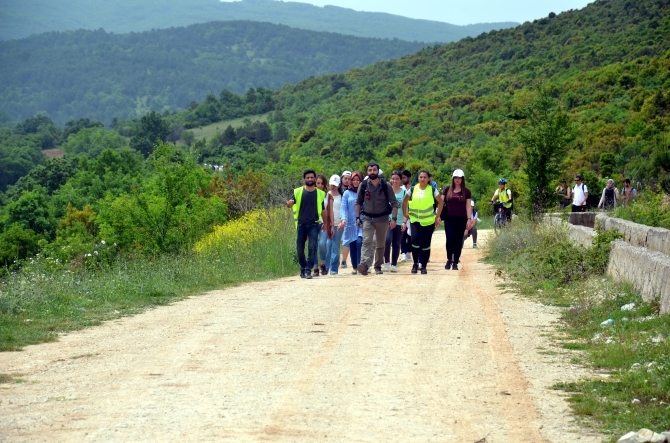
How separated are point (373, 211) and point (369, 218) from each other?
18 centimetres

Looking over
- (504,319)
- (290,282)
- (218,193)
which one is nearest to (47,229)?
(218,193)

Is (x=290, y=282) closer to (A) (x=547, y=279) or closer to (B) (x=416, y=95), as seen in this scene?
(A) (x=547, y=279)

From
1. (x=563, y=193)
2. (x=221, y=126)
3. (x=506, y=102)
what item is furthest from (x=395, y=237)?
(x=221, y=126)

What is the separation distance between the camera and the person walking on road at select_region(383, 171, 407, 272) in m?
18.4

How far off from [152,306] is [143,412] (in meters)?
6.19

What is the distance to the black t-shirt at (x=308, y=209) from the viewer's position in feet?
55.2

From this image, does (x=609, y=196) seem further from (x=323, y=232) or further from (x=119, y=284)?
(x=119, y=284)

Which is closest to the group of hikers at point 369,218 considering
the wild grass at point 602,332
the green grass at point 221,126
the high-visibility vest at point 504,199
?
the wild grass at point 602,332

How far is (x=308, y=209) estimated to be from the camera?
16891 mm

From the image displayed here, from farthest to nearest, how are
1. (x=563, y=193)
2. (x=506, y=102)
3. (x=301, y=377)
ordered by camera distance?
(x=506, y=102)
(x=563, y=193)
(x=301, y=377)

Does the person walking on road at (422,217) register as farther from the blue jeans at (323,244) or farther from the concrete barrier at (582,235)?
the concrete barrier at (582,235)

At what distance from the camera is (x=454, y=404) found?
23.5ft

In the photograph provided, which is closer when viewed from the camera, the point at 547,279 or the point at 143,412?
the point at 143,412

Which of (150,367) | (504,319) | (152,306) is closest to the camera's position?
(150,367)
